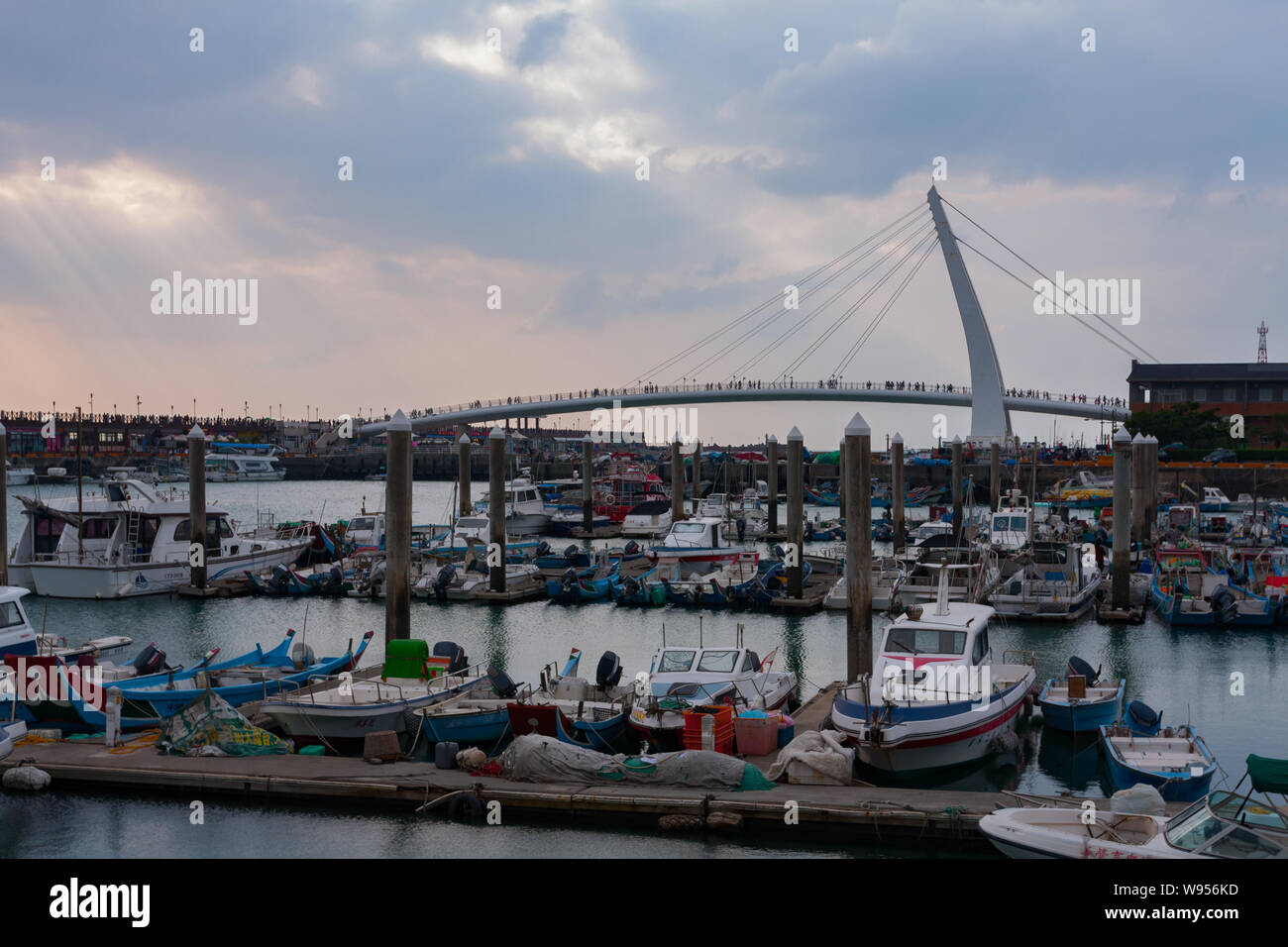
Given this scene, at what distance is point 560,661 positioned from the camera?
78.7ft

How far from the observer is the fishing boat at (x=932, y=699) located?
13953 mm

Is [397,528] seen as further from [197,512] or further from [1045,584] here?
[1045,584]

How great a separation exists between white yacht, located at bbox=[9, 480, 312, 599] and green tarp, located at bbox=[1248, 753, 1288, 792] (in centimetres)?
2874

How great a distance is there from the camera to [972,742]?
14.6 meters

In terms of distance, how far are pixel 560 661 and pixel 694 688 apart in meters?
8.41

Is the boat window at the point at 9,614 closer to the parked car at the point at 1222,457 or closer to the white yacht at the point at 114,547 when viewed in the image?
the white yacht at the point at 114,547

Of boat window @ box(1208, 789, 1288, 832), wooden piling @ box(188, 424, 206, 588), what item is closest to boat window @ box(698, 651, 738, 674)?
boat window @ box(1208, 789, 1288, 832)

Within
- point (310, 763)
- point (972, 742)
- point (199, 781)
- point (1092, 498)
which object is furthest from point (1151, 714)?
point (1092, 498)

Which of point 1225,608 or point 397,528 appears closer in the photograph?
point 397,528

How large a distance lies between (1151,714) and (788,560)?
1557 centimetres

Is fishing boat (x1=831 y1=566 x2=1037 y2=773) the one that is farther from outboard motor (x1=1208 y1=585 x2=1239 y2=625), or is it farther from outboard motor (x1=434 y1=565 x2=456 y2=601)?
outboard motor (x1=434 y1=565 x2=456 y2=601)

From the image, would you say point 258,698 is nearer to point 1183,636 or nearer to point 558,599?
point 558,599

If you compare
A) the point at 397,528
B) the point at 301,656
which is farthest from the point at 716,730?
the point at 397,528

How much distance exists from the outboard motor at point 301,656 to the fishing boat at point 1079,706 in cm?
1168
